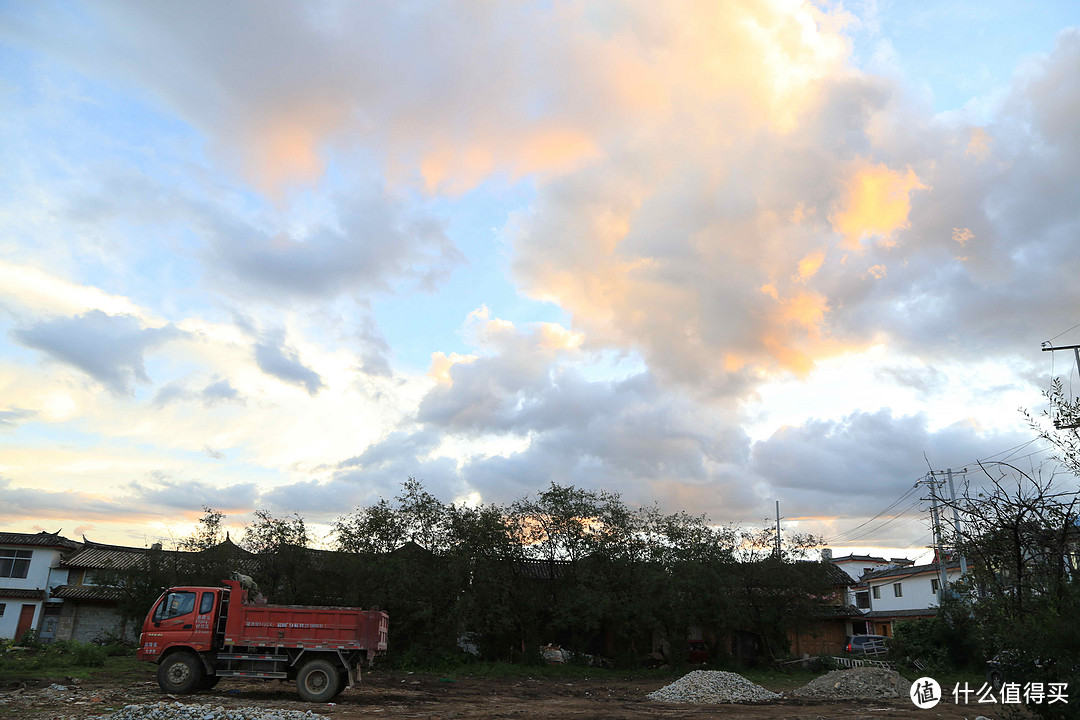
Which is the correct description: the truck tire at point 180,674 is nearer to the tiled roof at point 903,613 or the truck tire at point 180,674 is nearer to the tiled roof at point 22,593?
the tiled roof at point 22,593

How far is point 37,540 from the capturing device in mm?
42938

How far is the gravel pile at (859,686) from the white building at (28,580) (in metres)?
43.0

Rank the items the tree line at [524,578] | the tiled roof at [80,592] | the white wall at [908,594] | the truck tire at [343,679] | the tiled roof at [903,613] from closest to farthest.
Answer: the truck tire at [343,679] < the tree line at [524,578] < the tiled roof at [80,592] < the tiled roof at [903,613] < the white wall at [908,594]

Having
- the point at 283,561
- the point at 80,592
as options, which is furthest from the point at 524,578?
the point at 80,592

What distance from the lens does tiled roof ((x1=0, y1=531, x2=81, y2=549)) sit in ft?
139

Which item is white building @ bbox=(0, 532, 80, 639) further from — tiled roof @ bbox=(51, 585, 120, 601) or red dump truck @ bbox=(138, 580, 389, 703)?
red dump truck @ bbox=(138, 580, 389, 703)

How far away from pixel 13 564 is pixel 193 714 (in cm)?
3826

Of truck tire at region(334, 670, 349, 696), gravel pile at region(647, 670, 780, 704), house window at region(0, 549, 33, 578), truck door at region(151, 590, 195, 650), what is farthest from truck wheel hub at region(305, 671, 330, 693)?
house window at region(0, 549, 33, 578)

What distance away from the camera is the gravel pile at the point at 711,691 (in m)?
23.3

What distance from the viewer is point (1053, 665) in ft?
29.5

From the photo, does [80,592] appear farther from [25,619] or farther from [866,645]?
[866,645]

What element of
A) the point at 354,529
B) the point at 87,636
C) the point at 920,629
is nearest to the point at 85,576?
the point at 87,636

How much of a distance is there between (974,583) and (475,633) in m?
27.4

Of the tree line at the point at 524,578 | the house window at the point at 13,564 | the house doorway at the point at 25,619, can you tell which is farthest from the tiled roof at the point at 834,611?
the house window at the point at 13,564
